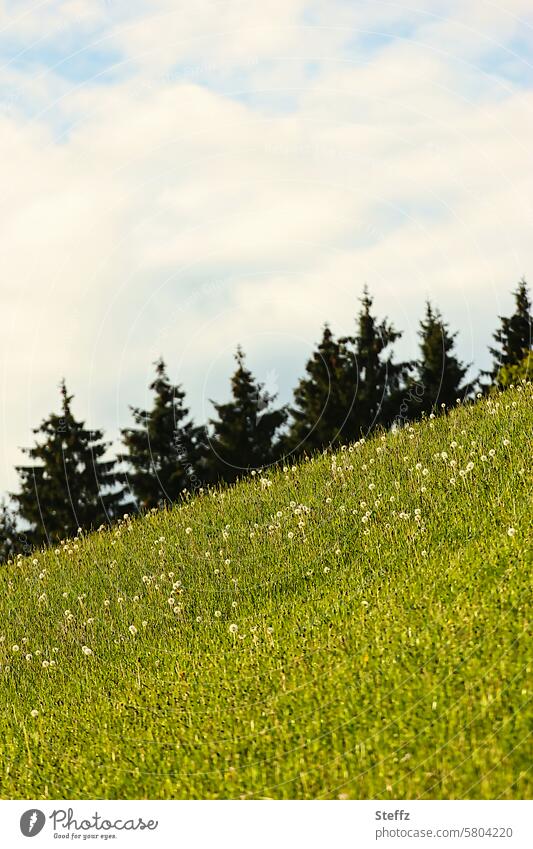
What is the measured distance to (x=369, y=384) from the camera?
93.1 feet

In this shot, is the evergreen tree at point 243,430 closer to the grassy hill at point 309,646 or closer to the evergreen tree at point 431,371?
the evergreen tree at point 431,371

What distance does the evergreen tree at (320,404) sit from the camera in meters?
28.0

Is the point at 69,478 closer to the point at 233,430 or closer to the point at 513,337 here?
the point at 233,430

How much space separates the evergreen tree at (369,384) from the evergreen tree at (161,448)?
4.99 metres

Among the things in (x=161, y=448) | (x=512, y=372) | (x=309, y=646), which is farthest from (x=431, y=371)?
(x=309, y=646)

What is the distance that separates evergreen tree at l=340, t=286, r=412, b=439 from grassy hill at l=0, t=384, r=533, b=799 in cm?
1303

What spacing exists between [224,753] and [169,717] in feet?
3.27

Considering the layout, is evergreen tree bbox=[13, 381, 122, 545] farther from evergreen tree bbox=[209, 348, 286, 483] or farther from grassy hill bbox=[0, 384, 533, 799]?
grassy hill bbox=[0, 384, 533, 799]

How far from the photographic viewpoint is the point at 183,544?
1171 cm

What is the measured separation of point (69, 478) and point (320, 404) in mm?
8496
